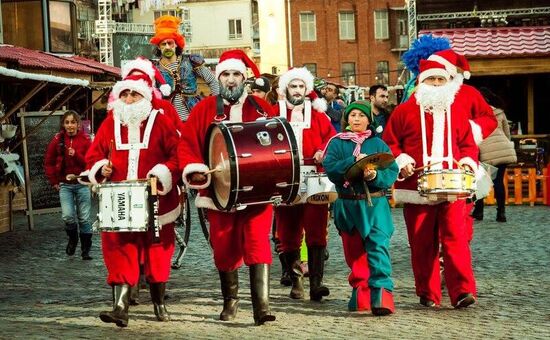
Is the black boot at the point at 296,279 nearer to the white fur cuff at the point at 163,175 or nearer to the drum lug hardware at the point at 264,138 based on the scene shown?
the white fur cuff at the point at 163,175

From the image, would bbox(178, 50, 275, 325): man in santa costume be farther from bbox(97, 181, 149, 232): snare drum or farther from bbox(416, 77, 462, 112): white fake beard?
bbox(416, 77, 462, 112): white fake beard

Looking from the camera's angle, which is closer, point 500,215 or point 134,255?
point 134,255

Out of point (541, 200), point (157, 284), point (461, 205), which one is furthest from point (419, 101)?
point (541, 200)

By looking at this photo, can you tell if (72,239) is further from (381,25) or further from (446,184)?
(381,25)

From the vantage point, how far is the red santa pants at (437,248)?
33.6 ft

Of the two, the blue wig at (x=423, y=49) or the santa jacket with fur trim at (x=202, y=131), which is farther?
the blue wig at (x=423, y=49)

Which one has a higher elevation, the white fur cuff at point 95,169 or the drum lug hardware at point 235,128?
the drum lug hardware at point 235,128

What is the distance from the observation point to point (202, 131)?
9930 mm

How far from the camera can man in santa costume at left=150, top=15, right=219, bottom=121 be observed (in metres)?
12.8

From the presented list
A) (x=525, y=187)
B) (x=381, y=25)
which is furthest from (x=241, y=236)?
(x=381, y=25)

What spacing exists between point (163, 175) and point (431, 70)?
256 centimetres

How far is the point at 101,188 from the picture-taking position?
977 cm

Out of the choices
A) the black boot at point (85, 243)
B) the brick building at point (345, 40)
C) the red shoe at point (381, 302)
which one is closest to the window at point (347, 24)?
the brick building at point (345, 40)

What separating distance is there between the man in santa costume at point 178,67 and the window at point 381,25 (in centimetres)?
7321
